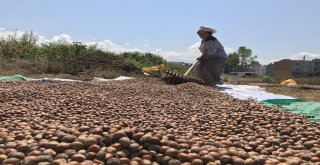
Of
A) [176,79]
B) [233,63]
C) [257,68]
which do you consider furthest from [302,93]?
[257,68]

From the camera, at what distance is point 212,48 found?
924 centimetres

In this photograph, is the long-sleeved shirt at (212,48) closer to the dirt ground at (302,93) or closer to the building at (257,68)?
the dirt ground at (302,93)

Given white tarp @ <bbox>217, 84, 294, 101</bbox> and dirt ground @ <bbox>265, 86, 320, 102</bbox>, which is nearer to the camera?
white tarp @ <bbox>217, 84, 294, 101</bbox>

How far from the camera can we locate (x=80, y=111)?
4148 millimetres

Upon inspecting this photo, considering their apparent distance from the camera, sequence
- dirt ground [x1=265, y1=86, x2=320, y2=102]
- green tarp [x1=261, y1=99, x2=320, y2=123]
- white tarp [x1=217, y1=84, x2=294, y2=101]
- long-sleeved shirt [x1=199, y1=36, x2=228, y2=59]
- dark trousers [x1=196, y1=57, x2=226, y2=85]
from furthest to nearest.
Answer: dark trousers [x1=196, y1=57, x2=226, y2=85] < long-sleeved shirt [x1=199, y1=36, x2=228, y2=59] < dirt ground [x1=265, y1=86, x2=320, y2=102] < white tarp [x1=217, y1=84, x2=294, y2=101] < green tarp [x1=261, y1=99, x2=320, y2=123]

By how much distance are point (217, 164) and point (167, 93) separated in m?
4.40

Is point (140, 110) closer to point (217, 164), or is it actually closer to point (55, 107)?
point (55, 107)

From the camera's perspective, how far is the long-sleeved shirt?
9.24 metres

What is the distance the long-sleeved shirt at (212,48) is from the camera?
9242 millimetres

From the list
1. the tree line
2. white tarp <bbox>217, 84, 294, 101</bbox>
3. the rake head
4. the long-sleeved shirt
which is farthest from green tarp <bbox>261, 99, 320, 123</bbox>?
the tree line

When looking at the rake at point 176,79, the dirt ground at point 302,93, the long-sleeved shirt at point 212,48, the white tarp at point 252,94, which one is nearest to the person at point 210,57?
the long-sleeved shirt at point 212,48

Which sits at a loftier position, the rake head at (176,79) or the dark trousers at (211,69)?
the dark trousers at (211,69)

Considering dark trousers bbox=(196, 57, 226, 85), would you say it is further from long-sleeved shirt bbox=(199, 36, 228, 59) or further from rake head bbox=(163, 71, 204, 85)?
rake head bbox=(163, 71, 204, 85)

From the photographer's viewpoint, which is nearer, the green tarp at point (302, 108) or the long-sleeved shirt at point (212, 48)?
the green tarp at point (302, 108)
